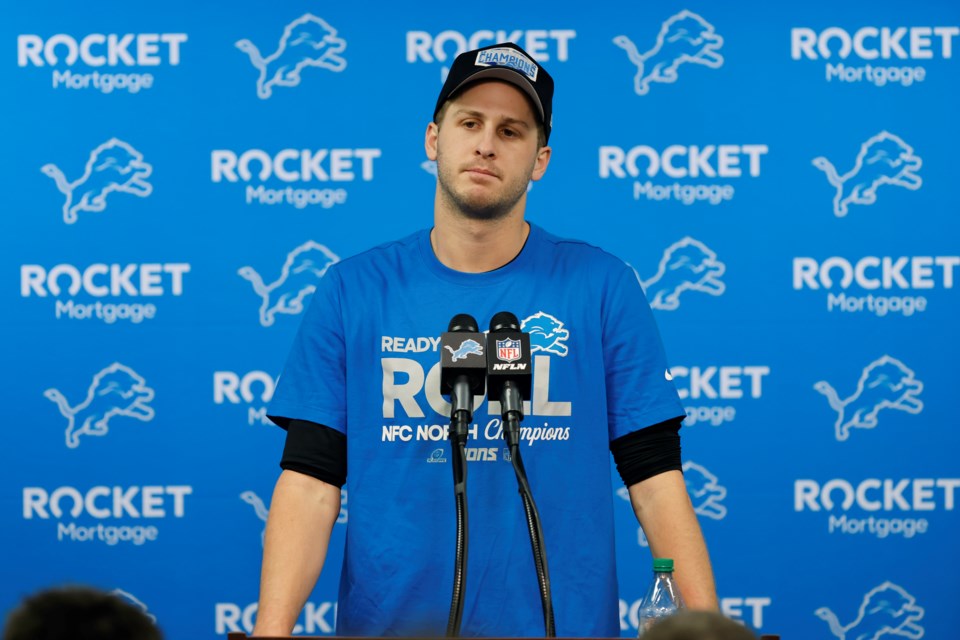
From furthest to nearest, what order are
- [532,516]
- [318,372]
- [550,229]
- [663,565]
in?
[550,229]
[318,372]
[663,565]
[532,516]

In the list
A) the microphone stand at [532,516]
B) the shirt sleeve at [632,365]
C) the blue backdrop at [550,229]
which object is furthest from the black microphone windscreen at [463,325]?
the blue backdrop at [550,229]

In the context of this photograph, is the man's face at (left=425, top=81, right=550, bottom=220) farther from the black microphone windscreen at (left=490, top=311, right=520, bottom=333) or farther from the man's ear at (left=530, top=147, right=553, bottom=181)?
the black microphone windscreen at (left=490, top=311, right=520, bottom=333)

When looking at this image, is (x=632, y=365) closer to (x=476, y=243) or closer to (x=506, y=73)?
(x=476, y=243)

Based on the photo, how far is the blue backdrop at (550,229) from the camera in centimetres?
343

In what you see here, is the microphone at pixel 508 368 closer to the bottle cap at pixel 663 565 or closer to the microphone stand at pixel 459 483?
the microphone stand at pixel 459 483

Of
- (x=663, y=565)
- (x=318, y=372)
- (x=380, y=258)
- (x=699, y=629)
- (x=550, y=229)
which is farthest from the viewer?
(x=550, y=229)

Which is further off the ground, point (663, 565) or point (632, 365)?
point (632, 365)

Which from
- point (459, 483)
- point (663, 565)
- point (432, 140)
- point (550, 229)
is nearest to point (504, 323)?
point (459, 483)

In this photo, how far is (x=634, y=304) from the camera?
1920mm

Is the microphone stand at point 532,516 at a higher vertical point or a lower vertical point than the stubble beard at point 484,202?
lower

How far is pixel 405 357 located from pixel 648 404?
16.5 inches

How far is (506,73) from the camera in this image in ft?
6.20

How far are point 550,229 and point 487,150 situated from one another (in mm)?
1625

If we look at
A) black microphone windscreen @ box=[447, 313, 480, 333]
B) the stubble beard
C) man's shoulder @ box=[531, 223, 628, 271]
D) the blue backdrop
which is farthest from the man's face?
the blue backdrop
